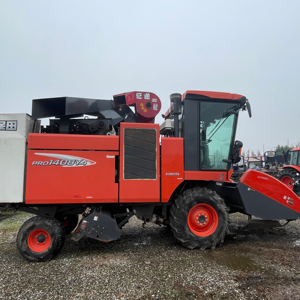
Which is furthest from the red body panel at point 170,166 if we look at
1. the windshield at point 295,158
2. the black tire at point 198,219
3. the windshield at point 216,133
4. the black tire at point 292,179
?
the windshield at point 295,158

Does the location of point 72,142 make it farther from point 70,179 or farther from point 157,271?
point 157,271

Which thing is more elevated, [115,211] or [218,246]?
[115,211]

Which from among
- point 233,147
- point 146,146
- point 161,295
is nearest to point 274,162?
point 233,147

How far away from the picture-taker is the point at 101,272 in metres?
3.43

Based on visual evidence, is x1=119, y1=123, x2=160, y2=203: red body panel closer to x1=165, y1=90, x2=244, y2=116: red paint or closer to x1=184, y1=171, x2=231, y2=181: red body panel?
x1=184, y1=171, x2=231, y2=181: red body panel

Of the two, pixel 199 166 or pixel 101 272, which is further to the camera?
pixel 199 166

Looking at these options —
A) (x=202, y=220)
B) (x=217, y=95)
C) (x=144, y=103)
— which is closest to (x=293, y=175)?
(x=217, y=95)

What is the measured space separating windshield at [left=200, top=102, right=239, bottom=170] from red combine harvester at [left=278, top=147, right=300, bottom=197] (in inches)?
341

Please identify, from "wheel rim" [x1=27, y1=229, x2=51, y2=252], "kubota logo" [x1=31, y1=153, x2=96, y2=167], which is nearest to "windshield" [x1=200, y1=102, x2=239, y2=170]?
"kubota logo" [x1=31, y1=153, x2=96, y2=167]

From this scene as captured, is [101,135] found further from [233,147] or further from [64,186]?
[233,147]

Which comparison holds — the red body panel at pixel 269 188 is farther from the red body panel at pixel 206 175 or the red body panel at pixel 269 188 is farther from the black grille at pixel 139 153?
the black grille at pixel 139 153

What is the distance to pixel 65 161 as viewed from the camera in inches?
156

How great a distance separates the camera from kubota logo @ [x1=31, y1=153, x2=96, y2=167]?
3934 millimetres

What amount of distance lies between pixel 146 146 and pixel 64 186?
1576 mm
